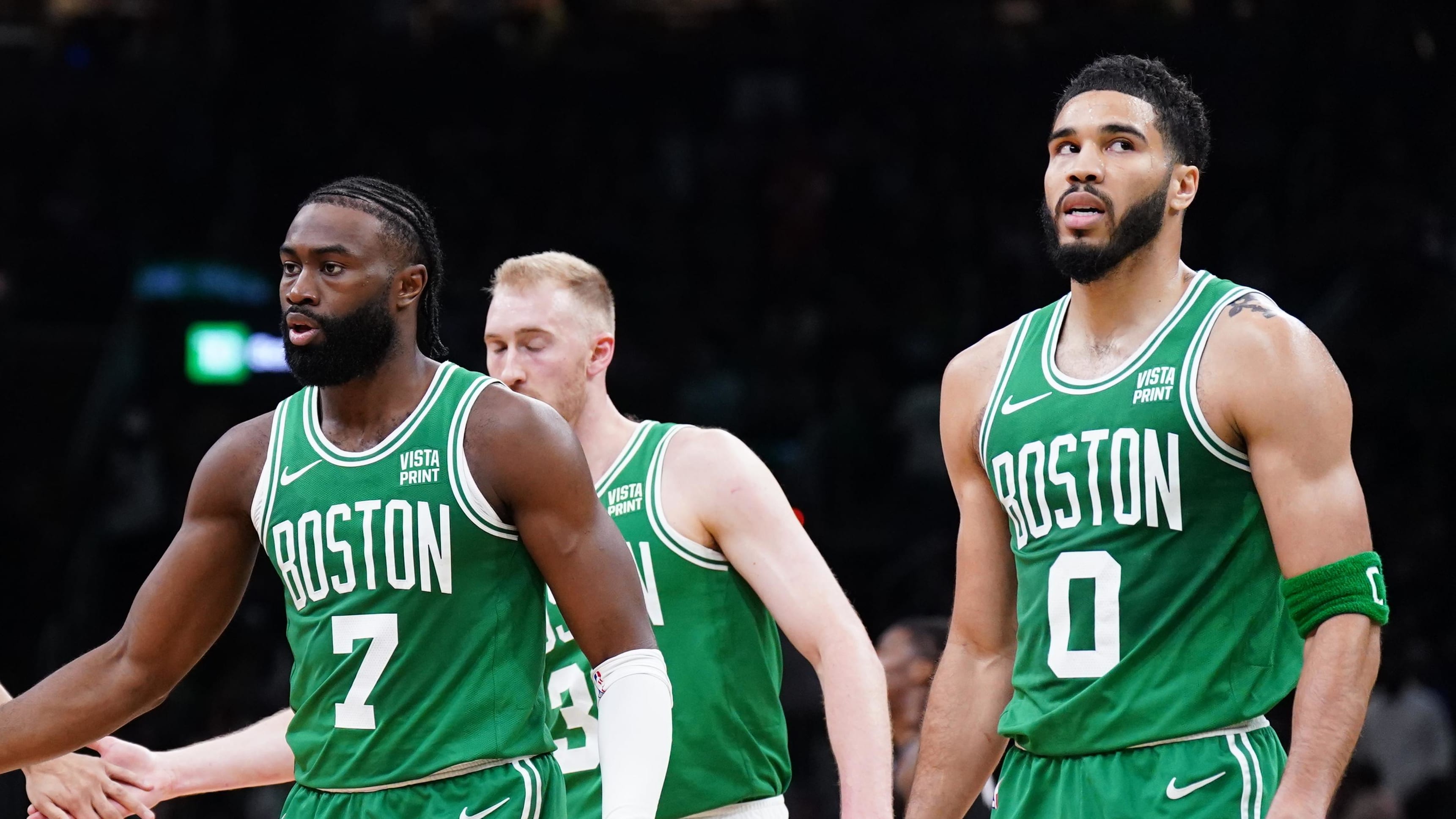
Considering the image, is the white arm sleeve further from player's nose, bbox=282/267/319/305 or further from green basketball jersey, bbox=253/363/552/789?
player's nose, bbox=282/267/319/305

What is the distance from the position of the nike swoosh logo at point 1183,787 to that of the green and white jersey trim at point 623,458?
1826 millimetres

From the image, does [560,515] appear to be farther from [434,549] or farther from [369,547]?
[369,547]

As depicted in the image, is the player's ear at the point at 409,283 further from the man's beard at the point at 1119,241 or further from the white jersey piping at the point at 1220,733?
the white jersey piping at the point at 1220,733

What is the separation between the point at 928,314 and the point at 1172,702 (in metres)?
9.01

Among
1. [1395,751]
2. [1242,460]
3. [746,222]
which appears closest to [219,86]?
[746,222]

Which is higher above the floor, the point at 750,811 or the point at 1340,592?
the point at 1340,592

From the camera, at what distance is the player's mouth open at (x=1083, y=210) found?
364 centimetres

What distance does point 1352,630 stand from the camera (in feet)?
10.6

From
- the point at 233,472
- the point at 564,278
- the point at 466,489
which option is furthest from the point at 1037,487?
the point at 564,278

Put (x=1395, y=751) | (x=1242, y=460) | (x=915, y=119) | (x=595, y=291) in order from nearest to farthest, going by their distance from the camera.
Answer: (x=1242, y=460) < (x=595, y=291) < (x=1395, y=751) < (x=915, y=119)

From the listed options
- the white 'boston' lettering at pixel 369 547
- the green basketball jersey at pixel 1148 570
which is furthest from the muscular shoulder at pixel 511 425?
the green basketball jersey at pixel 1148 570

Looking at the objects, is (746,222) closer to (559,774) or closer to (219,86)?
(219,86)

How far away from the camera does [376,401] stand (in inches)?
145

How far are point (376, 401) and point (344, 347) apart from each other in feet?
0.48
